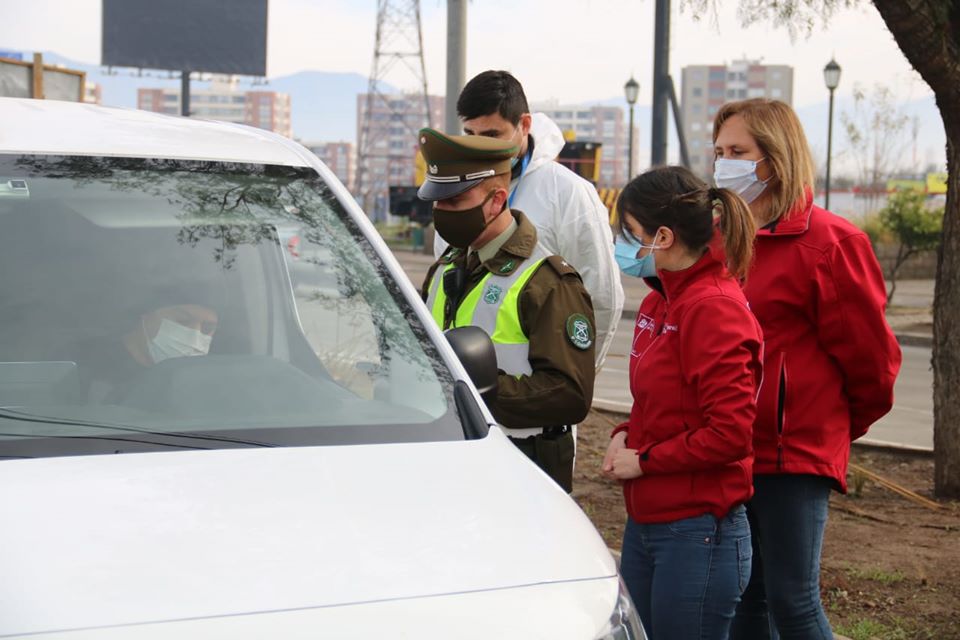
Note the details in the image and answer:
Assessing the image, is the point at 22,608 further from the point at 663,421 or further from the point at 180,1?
the point at 180,1

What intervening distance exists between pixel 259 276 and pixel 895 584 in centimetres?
331

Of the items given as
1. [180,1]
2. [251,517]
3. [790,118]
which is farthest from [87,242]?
[180,1]

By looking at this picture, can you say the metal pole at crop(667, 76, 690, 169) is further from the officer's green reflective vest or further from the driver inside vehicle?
the driver inside vehicle

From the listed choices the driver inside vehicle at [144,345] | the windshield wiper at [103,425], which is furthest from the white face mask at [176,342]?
the windshield wiper at [103,425]

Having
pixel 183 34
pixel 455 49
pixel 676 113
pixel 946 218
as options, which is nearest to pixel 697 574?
pixel 946 218

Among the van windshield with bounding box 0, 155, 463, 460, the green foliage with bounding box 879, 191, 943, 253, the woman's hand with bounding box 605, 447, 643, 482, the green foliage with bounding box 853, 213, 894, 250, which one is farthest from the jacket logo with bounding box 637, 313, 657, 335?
the green foliage with bounding box 853, 213, 894, 250

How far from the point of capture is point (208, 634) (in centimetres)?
191

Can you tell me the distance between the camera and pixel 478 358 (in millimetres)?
3006

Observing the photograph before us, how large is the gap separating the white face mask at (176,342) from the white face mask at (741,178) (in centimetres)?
153

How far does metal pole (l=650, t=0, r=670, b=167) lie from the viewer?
14.3 metres

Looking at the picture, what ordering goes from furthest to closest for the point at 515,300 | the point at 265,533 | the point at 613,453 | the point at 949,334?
the point at 949,334, the point at 515,300, the point at 613,453, the point at 265,533

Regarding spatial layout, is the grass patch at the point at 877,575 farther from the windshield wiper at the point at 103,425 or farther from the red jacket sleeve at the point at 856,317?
the windshield wiper at the point at 103,425

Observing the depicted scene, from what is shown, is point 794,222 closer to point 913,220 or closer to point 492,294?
point 492,294

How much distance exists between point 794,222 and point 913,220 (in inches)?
923
